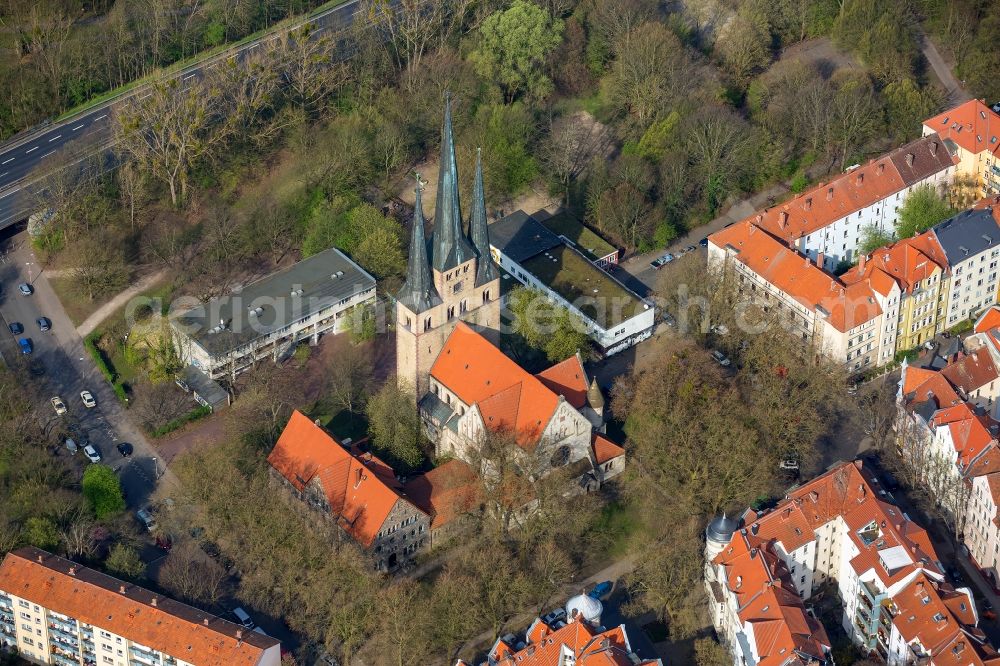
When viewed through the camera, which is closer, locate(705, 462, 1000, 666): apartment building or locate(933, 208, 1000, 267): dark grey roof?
locate(705, 462, 1000, 666): apartment building

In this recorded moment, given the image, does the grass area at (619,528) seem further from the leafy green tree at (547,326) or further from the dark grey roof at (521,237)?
the dark grey roof at (521,237)

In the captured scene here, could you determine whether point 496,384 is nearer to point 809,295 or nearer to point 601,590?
point 601,590

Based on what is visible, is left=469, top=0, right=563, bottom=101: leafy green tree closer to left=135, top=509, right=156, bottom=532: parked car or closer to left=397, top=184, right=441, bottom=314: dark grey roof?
left=397, top=184, right=441, bottom=314: dark grey roof

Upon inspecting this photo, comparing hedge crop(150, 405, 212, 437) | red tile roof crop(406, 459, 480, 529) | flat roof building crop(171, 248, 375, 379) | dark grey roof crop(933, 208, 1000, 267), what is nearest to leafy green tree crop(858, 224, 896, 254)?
dark grey roof crop(933, 208, 1000, 267)

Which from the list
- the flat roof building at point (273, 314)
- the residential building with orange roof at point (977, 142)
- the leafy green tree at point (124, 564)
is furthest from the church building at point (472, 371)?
the residential building with orange roof at point (977, 142)

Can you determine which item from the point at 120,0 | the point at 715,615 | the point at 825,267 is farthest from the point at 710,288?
the point at 120,0
